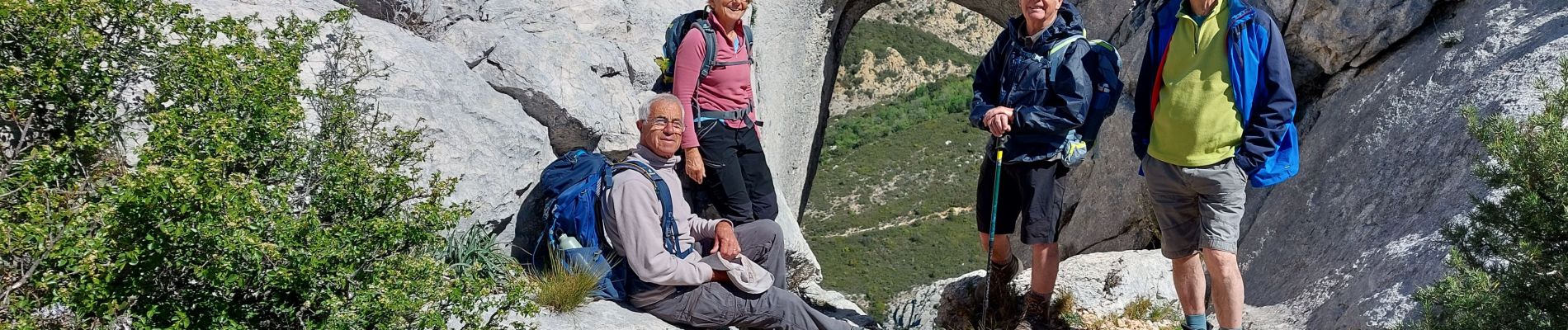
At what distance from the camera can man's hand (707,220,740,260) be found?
5309 mm

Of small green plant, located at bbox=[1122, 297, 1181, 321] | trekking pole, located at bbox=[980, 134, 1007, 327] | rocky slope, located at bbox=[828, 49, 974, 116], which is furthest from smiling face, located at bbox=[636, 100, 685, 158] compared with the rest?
rocky slope, located at bbox=[828, 49, 974, 116]

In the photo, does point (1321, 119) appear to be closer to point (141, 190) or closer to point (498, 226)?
point (498, 226)

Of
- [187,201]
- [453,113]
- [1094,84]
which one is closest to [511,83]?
[453,113]

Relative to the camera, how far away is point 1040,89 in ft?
16.8

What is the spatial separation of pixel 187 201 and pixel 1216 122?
3.77 meters

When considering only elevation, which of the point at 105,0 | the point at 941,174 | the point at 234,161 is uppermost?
the point at 105,0

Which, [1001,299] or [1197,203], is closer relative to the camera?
[1197,203]

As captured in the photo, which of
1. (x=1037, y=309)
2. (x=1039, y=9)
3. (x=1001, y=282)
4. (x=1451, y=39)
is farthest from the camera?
(x=1451, y=39)

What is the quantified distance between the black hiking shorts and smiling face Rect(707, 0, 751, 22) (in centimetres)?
167

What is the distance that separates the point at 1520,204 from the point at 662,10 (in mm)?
6405

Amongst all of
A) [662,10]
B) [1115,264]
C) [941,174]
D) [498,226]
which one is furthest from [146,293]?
[941,174]

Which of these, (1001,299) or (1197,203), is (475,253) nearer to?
(1001,299)

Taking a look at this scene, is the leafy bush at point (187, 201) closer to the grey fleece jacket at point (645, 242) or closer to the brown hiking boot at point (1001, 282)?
the grey fleece jacket at point (645, 242)

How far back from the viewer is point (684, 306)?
5035 mm
